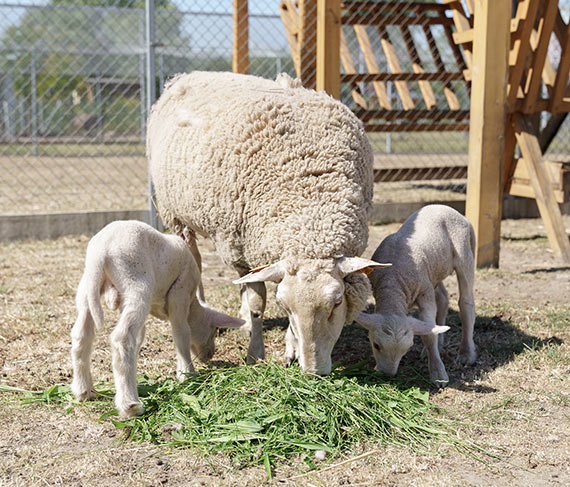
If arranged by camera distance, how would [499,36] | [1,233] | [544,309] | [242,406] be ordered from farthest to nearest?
[1,233] < [499,36] < [544,309] < [242,406]

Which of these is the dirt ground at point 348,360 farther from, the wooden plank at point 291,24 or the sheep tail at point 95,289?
the wooden plank at point 291,24

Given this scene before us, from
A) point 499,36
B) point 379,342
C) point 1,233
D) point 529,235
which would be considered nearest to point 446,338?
point 379,342

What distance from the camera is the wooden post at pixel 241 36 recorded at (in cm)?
738

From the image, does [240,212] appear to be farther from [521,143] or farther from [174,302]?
[521,143]

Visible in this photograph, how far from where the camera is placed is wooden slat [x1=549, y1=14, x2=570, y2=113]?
688cm

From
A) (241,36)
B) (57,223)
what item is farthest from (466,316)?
(57,223)

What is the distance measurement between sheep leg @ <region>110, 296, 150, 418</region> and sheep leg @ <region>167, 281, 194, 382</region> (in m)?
0.47

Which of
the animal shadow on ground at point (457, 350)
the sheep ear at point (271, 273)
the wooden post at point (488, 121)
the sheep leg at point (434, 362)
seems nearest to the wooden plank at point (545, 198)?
the wooden post at point (488, 121)

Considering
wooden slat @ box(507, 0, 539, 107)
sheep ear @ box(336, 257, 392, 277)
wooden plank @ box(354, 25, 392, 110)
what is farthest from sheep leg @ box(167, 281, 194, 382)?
wooden plank @ box(354, 25, 392, 110)

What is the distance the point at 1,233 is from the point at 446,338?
5.01 m

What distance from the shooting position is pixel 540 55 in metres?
6.73

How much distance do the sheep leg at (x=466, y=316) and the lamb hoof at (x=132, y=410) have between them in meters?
1.92

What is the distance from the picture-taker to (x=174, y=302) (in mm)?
3555

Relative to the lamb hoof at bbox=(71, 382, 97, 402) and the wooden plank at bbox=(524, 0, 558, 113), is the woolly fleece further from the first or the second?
the wooden plank at bbox=(524, 0, 558, 113)
